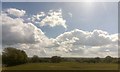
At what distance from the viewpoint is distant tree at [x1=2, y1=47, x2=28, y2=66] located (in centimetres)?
1794

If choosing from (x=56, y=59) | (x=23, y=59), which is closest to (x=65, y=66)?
(x=56, y=59)

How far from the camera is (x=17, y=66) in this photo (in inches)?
696

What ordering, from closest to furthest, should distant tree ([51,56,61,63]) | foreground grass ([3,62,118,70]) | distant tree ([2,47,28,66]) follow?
1. foreground grass ([3,62,118,70])
2. distant tree ([51,56,61,63])
3. distant tree ([2,47,28,66])

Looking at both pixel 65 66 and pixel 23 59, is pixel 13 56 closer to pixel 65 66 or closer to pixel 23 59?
pixel 23 59

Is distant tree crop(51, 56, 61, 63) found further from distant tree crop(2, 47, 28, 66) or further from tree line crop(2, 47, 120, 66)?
distant tree crop(2, 47, 28, 66)

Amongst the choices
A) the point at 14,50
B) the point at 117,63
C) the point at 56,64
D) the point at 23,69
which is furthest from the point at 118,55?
the point at 14,50

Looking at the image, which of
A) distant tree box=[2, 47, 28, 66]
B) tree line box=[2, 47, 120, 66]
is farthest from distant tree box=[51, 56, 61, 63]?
distant tree box=[2, 47, 28, 66]

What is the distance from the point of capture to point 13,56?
730 inches

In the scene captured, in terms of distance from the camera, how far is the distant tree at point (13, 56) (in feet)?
58.9

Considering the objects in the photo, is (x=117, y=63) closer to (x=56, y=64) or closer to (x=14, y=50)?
(x=56, y=64)

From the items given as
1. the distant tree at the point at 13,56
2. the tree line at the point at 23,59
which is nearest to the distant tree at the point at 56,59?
the tree line at the point at 23,59

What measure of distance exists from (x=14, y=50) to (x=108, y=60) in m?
7.25

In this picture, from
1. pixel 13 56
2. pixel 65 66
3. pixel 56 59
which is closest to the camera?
pixel 65 66

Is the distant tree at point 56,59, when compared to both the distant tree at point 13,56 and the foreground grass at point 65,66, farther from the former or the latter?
the distant tree at point 13,56
